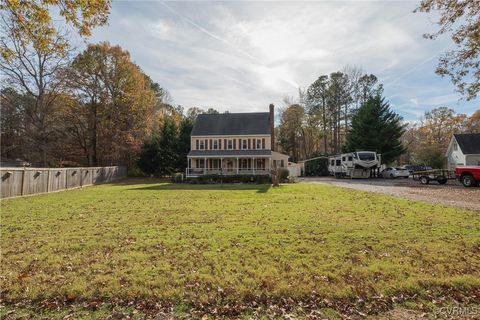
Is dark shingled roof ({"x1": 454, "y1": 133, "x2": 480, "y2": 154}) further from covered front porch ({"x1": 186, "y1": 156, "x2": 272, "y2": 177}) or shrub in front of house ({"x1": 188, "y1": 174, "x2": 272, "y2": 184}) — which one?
shrub in front of house ({"x1": 188, "y1": 174, "x2": 272, "y2": 184})

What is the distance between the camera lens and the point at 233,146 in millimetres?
36281

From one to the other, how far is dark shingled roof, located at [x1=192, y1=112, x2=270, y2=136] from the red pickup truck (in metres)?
19.7

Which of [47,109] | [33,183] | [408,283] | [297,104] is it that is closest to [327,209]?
[408,283]

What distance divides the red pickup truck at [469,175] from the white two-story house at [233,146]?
59.5 feet

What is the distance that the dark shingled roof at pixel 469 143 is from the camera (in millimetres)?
37562

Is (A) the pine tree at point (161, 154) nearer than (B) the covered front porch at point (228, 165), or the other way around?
(B) the covered front porch at point (228, 165)

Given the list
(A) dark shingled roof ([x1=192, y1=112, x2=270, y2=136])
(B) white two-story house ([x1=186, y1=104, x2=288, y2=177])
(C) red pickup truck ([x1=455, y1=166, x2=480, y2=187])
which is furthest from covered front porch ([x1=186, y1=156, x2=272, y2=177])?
(C) red pickup truck ([x1=455, y1=166, x2=480, y2=187])

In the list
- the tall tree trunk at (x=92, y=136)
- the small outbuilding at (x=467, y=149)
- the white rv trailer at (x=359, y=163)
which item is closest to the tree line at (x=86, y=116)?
the tall tree trunk at (x=92, y=136)

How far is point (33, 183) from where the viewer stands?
736 inches

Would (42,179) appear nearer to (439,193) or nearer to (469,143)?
(439,193)

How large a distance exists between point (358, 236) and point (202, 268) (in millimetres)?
4194

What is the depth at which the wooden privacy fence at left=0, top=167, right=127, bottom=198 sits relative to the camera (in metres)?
16.4

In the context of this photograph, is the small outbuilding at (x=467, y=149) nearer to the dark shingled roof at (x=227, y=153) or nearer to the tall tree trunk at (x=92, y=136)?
the dark shingled roof at (x=227, y=153)

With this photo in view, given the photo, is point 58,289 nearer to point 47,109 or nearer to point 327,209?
point 327,209
